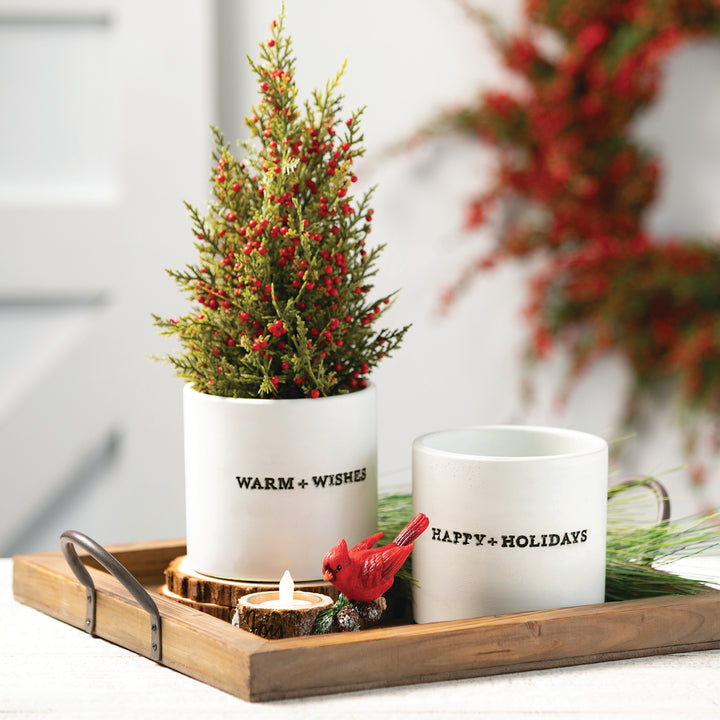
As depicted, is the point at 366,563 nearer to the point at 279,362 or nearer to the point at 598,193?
the point at 279,362

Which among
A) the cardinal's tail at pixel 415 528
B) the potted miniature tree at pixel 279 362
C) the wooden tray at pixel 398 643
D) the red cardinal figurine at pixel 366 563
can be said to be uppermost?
the potted miniature tree at pixel 279 362

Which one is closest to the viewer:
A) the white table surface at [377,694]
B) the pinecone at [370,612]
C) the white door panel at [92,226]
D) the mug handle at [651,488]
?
the white table surface at [377,694]

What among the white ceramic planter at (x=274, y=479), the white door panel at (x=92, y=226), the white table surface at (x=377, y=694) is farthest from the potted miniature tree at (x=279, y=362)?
the white door panel at (x=92, y=226)

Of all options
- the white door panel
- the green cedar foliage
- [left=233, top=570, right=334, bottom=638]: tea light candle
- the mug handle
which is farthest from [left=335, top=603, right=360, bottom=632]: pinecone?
the white door panel

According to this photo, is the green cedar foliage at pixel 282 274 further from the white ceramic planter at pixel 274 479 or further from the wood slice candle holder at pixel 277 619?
the wood slice candle holder at pixel 277 619

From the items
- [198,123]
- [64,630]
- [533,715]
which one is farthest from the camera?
[198,123]

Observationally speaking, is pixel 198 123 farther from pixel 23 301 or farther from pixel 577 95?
pixel 577 95

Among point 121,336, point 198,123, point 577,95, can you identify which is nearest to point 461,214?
point 577,95

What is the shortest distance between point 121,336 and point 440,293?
53cm

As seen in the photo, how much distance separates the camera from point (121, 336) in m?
1.74

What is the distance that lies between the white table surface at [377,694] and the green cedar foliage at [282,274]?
0.18 metres

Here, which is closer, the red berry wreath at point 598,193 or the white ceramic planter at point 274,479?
the white ceramic planter at point 274,479

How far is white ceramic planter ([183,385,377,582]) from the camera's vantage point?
64 cm

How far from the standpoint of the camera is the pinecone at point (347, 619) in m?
0.60
